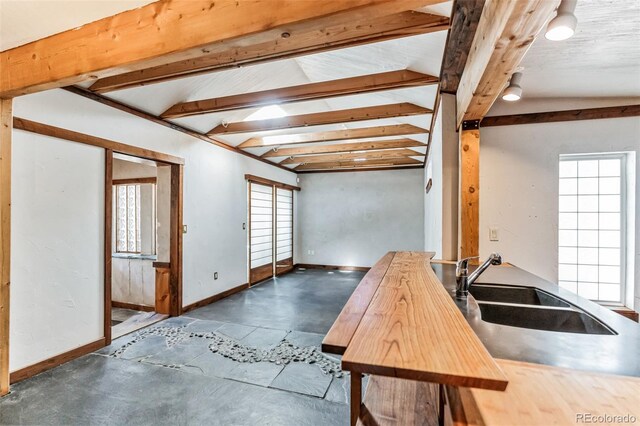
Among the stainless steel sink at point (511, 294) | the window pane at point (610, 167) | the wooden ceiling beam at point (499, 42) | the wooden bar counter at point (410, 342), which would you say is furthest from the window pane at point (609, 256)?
the wooden bar counter at point (410, 342)

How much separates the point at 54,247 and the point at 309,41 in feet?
8.57

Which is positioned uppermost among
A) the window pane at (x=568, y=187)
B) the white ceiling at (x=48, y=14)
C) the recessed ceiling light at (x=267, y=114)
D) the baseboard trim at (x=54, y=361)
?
the recessed ceiling light at (x=267, y=114)

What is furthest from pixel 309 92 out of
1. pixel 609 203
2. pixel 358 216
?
pixel 358 216

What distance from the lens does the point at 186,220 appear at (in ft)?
12.5

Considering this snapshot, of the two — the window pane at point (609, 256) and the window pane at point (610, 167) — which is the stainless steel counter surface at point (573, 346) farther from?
the window pane at point (610, 167)

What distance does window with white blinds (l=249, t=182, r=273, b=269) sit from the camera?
215 inches

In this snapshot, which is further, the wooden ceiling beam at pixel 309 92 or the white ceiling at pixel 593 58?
the wooden ceiling beam at pixel 309 92

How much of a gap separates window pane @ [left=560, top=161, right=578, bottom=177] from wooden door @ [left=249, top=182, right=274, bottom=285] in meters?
4.36

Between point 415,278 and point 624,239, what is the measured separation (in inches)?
100

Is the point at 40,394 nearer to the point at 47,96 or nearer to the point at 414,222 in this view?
the point at 47,96

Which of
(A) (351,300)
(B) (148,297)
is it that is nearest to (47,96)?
(B) (148,297)

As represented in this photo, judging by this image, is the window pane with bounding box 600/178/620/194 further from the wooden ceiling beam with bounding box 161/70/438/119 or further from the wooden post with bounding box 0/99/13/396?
the wooden post with bounding box 0/99/13/396

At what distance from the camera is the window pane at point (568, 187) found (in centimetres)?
277

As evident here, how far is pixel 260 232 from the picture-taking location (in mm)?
5727
